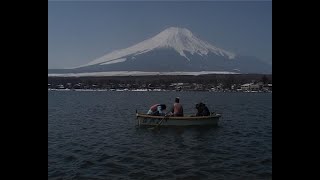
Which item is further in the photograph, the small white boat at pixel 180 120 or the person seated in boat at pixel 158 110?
the person seated in boat at pixel 158 110

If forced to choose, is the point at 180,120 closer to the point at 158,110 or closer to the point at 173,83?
the point at 158,110

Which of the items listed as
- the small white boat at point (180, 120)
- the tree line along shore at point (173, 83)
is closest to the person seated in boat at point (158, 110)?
the small white boat at point (180, 120)

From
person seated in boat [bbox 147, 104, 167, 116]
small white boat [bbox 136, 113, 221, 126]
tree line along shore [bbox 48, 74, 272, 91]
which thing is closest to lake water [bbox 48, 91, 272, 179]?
small white boat [bbox 136, 113, 221, 126]

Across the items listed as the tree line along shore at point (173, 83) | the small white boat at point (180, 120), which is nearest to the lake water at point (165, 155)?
the small white boat at point (180, 120)

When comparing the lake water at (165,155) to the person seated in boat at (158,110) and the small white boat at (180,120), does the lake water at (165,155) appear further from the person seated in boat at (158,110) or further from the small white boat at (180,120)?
the person seated in boat at (158,110)

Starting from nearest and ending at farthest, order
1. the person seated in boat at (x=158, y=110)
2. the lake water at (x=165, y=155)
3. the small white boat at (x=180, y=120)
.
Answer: the lake water at (x=165, y=155)
the small white boat at (x=180, y=120)
the person seated in boat at (x=158, y=110)

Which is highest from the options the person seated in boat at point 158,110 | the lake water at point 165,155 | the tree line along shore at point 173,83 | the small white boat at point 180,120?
the tree line along shore at point 173,83

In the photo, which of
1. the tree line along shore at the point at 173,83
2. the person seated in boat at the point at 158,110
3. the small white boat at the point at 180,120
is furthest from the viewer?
the tree line along shore at the point at 173,83

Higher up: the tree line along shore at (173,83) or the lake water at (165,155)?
the tree line along shore at (173,83)

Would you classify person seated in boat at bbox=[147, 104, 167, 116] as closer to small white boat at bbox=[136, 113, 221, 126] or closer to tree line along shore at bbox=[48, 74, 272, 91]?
small white boat at bbox=[136, 113, 221, 126]

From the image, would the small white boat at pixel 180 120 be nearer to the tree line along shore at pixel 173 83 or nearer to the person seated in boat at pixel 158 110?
the person seated in boat at pixel 158 110
